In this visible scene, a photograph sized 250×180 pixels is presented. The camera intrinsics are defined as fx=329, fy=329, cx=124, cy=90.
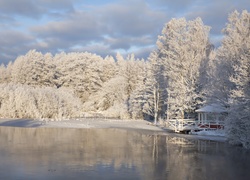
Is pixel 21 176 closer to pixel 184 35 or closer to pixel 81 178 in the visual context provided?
pixel 81 178

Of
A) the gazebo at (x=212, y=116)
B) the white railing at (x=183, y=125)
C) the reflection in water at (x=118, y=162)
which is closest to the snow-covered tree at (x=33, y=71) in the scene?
the white railing at (x=183, y=125)

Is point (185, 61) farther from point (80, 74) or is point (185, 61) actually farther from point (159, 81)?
point (80, 74)

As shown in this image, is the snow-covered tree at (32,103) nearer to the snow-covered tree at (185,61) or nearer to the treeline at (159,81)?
the treeline at (159,81)

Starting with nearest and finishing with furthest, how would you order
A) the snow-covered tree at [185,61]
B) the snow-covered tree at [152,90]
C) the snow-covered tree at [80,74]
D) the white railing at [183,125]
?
the white railing at [183,125]
the snow-covered tree at [185,61]
the snow-covered tree at [152,90]
the snow-covered tree at [80,74]

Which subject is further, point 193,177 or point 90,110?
point 90,110

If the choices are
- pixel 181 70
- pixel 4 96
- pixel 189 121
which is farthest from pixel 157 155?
pixel 4 96

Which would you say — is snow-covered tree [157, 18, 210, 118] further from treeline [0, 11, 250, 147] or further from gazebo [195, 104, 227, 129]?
gazebo [195, 104, 227, 129]

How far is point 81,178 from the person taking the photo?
10.9 m

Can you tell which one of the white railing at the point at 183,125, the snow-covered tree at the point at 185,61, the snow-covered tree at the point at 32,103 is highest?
the snow-covered tree at the point at 185,61

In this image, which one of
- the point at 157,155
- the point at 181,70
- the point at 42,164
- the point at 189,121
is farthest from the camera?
the point at 181,70

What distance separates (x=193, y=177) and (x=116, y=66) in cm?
6437

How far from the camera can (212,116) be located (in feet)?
104

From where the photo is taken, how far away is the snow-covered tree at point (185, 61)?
116 feet

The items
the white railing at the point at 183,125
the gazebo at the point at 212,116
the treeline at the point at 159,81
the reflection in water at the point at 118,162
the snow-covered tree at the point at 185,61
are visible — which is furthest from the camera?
the snow-covered tree at the point at 185,61
